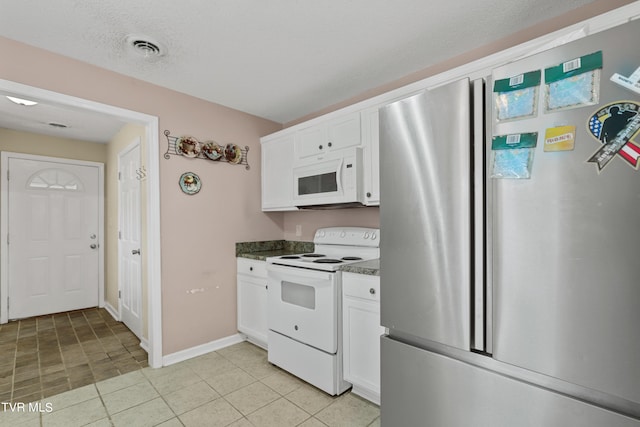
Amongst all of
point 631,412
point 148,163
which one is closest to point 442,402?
point 631,412

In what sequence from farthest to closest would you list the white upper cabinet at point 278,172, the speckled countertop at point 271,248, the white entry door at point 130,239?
the white entry door at point 130,239 < the speckled countertop at point 271,248 < the white upper cabinet at point 278,172

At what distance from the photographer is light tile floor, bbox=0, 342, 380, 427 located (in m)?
1.93

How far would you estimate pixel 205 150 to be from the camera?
3.00 m

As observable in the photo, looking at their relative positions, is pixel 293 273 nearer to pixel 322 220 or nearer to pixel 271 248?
pixel 322 220

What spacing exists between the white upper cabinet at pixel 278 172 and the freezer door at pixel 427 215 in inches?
72.3

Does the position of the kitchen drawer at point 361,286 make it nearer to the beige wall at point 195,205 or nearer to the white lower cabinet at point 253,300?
the white lower cabinet at point 253,300

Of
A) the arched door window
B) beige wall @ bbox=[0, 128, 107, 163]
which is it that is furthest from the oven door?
beige wall @ bbox=[0, 128, 107, 163]

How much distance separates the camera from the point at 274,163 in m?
3.31

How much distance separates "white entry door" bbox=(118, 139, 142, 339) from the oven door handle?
164 cm

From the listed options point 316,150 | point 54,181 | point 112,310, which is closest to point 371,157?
point 316,150

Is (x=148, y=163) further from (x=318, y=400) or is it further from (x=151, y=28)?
(x=318, y=400)

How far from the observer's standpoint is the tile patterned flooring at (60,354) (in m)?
2.38

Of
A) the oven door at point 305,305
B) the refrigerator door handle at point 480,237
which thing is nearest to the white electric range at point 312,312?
the oven door at point 305,305

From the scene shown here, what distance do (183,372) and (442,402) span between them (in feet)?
7.29
